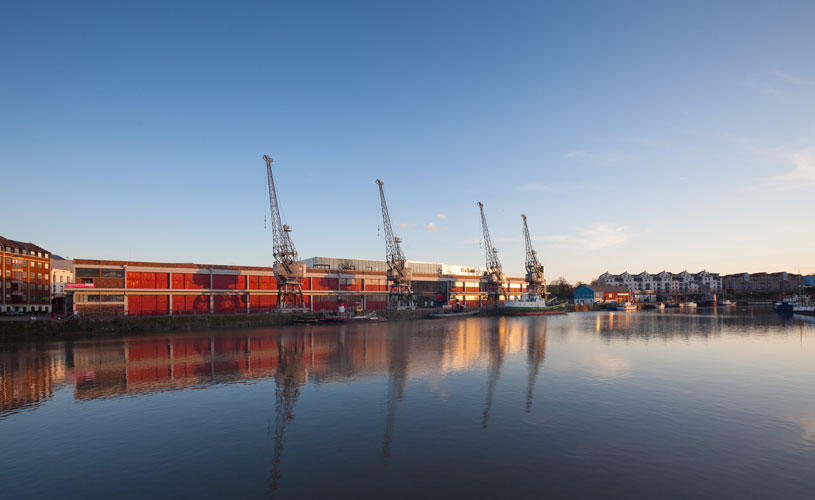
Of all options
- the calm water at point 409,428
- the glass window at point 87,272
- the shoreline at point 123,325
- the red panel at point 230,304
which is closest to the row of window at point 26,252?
the glass window at point 87,272

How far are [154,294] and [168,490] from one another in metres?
67.7

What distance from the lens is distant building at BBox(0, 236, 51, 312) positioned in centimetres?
7681

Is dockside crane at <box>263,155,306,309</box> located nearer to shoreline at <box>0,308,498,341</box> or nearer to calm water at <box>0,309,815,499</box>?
shoreline at <box>0,308,498,341</box>

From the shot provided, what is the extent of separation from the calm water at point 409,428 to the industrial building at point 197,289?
1440 inches

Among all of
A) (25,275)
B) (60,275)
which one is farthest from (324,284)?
(60,275)

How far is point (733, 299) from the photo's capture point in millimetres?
199875

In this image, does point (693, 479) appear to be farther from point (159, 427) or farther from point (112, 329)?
point (112, 329)

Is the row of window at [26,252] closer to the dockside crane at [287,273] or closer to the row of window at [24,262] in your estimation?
the row of window at [24,262]

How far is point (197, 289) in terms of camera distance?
238 feet

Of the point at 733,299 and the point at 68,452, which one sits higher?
the point at 68,452

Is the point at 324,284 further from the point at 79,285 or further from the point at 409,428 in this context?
the point at 409,428

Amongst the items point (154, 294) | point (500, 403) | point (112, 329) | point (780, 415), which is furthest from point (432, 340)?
point (154, 294)

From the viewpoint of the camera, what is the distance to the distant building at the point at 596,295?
155625 mm

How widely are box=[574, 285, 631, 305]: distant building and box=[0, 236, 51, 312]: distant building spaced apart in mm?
155375
